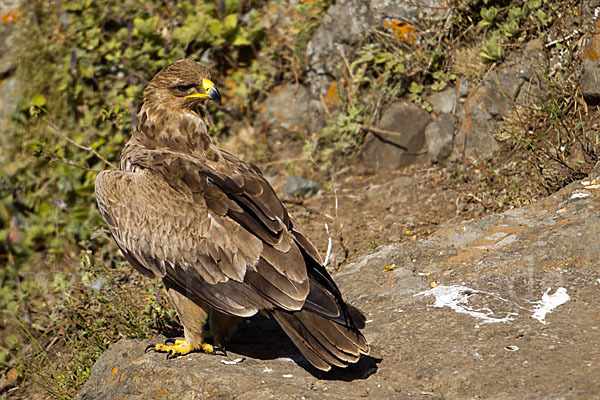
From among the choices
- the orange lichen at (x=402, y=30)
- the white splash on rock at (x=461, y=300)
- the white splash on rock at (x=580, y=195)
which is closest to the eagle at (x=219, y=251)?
the white splash on rock at (x=461, y=300)

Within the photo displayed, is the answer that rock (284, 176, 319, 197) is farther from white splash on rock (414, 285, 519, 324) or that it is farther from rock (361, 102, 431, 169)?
white splash on rock (414, 285, 519, 324)

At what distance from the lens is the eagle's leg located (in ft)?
12.8

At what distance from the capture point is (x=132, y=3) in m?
8.84

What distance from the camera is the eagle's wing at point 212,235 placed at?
354 centimetres

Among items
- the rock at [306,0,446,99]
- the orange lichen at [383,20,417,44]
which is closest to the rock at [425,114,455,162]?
the orange lichen at [383,20,417,44]

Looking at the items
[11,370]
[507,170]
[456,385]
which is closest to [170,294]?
[456,385]

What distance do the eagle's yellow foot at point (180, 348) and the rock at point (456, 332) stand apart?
6 cm

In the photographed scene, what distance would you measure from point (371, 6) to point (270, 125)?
6.20 feet

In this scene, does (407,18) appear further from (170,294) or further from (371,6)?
(170,294)

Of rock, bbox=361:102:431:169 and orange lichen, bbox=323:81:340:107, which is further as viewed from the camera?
orange lichen, bbox=323:81:340:107

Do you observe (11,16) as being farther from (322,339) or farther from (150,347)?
(322,339)

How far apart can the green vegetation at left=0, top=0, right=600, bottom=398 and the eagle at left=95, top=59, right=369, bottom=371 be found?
88cm

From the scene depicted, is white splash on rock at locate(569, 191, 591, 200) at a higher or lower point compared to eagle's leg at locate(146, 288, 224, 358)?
higher

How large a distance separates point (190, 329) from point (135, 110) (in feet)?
16.1
